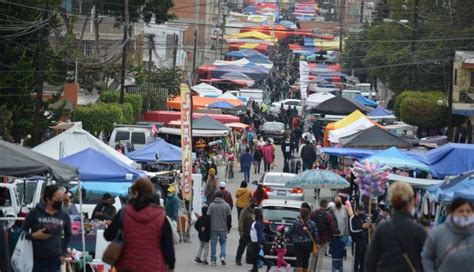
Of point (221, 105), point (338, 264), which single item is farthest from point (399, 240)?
point (221, 105)

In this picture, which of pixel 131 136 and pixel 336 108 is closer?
pixel 131 136

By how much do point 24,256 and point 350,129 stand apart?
1098 inches

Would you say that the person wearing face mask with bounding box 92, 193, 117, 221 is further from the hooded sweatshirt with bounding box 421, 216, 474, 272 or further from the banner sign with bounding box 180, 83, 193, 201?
the hooded sweatshirt with bounding box 421, 216, 474, 272

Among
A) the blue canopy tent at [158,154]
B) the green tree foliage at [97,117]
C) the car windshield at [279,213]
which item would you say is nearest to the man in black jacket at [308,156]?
the green tree foliage at [97,117]

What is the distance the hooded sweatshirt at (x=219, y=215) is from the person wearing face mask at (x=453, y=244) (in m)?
14.0

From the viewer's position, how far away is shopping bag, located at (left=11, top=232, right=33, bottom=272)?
14.0 m

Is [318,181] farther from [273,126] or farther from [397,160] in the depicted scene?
[273,126]

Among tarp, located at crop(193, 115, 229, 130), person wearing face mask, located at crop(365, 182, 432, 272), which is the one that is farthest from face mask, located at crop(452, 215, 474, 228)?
tarp, located at crop(193, 115, 229, 130)

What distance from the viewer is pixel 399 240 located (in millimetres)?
11078

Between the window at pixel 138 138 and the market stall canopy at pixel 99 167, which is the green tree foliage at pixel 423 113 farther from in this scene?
the market stall canopy at pixel 99 167

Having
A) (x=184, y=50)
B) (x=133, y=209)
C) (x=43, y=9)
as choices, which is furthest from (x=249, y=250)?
(x=184, y=50)

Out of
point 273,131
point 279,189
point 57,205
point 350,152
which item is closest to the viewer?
point 57,205

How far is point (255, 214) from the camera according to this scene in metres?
24.6

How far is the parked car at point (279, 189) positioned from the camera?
106 feet
